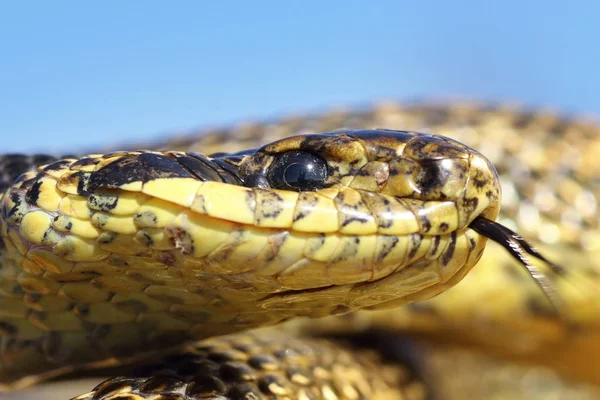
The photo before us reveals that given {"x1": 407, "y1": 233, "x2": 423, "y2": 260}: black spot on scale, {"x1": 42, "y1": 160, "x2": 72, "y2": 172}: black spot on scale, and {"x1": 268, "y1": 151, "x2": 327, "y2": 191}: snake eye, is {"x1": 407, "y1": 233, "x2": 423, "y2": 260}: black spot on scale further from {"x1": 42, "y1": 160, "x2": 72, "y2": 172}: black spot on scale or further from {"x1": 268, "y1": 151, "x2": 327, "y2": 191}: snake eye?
{"x1": 42, "y1": 160, "x2": 72, "y2": 172}: black spot on scale

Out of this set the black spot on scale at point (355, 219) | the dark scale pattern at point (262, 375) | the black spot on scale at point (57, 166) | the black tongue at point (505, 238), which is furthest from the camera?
the dark scale pattern at point (262, 375)

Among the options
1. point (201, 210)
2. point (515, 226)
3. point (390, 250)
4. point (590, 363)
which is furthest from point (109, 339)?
point (590, 363)

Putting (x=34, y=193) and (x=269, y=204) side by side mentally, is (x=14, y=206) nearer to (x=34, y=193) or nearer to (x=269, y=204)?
(x=34, y=193)

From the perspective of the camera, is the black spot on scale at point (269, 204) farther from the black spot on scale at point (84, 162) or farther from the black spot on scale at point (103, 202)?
the black spot on scale at point (84, 162)

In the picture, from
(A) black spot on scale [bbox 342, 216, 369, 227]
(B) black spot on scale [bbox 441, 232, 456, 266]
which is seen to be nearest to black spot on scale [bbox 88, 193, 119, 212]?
(A) black spot on scale [bbox 342, 216, 369, 227]

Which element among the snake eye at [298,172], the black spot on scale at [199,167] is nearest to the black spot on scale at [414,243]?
the snake eye at [298,172]

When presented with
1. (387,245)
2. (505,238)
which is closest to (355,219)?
(387,245)
